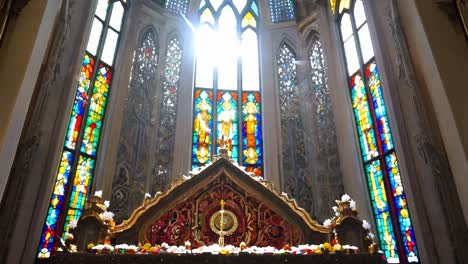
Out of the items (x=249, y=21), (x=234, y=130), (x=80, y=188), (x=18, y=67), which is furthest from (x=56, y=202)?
(x=249, y=21)

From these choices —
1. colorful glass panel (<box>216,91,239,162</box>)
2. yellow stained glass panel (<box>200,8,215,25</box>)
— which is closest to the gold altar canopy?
colorful glass panel (<box>216,91,239,162</box>)

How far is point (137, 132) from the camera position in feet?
28.1

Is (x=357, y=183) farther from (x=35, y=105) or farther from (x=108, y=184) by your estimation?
(x=35, y=105)

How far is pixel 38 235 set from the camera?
19.6 ft

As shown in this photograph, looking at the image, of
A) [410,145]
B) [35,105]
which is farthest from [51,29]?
[410,145]

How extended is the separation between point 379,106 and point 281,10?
16.4ft

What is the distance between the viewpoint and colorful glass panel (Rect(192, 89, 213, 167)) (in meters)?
9.12

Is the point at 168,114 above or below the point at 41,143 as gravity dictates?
above

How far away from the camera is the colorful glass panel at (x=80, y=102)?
290 inches

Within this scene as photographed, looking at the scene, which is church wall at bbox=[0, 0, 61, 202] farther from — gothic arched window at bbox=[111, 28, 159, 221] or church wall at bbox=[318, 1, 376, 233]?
church wall at bbox=[318, 1, 376, 233]

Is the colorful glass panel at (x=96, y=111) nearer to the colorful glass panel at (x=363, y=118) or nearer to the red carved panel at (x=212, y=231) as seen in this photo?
the red carved panel at (x=212, y=231)

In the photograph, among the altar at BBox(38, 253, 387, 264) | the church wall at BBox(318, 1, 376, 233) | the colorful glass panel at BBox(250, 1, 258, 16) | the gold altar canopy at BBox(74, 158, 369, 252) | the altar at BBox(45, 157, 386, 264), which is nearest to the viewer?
the altar at BBox(38, 253, 387, 264)

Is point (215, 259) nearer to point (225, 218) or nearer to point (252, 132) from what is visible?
point (225, 218)

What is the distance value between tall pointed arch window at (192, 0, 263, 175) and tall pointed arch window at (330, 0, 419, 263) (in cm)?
254
